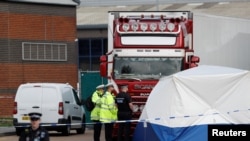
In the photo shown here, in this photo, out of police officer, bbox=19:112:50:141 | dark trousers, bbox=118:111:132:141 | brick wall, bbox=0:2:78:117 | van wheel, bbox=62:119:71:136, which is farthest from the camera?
brick wall, bbox=0:2:78:117

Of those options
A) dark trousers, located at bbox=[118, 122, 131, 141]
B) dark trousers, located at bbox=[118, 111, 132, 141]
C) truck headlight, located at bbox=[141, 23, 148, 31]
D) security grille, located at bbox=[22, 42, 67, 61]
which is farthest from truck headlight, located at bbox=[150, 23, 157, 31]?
security grille, located at bbox=[22, 42, 67, 61]

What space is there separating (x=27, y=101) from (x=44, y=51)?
13660mm

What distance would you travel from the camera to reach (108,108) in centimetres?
2200

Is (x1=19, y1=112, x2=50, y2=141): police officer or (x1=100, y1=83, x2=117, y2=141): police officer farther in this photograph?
(x1=100, y1=83, x2=117, y2=141): police officer

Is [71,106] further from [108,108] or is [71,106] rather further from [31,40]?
[31,40]

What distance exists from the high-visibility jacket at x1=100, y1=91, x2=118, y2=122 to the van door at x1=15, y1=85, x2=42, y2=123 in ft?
18.3

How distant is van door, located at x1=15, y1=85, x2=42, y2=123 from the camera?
1072 inches

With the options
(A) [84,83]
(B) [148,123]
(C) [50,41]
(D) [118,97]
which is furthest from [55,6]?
(B) [148,123]

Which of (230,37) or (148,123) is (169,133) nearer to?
(148,123)

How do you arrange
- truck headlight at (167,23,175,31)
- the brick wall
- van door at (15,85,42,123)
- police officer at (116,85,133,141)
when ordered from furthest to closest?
1. the brick wall
2. van door at (15,85,42,123)
3. truck headlight at (167,23,175,31)
4. police officer at (116,85,133,141)

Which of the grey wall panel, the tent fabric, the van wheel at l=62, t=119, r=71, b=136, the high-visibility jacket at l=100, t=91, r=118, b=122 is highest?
the grey wall panel

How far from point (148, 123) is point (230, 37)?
411 inches

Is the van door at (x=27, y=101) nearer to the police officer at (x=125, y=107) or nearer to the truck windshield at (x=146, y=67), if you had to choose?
the truck windshield at (x=146, y=67)

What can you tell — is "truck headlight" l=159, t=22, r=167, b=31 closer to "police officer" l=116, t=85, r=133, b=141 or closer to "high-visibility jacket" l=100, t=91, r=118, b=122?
"police officer" l=116, t=85, r=133, b=141
